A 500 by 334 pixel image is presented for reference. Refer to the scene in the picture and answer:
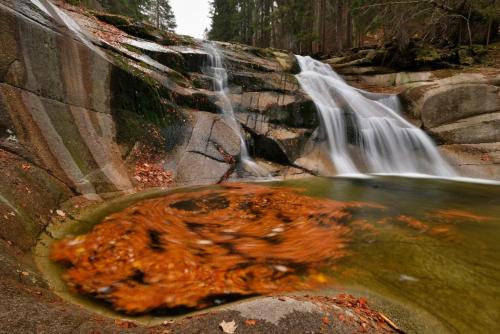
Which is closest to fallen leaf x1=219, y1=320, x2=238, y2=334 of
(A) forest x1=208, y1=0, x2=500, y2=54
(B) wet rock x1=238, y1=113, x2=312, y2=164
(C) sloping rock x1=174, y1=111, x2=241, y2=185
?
(C) sloping rock x1=174, y1=111, x2=241, y2=185

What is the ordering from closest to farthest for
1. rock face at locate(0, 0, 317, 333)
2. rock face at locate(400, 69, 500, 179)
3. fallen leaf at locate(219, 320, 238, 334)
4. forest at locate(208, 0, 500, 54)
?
fallen leaf at locate(219, 320, 238, 334)
rock face at locate(0, 0, 317, 333)
rock face at locate(400, 69, 500, 179)
forest at locate(208, 0, 500, 54)

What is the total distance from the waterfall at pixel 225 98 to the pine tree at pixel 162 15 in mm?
37627

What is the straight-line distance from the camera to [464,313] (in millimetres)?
2654

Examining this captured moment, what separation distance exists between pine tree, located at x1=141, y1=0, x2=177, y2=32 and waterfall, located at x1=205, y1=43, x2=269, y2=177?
37.6 m

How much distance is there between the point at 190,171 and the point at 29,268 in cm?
495

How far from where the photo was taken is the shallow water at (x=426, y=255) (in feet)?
9.10

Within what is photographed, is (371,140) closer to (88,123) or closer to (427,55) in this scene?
(427,55)

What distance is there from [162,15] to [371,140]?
4481 cm

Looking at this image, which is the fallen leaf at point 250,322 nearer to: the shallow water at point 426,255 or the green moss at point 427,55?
the shallow water at point 426,255

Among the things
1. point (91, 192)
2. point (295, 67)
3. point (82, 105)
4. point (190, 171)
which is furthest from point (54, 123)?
point (295, 67)

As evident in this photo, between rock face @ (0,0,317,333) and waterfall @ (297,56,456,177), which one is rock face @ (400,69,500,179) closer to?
waterfall @ (297,56,456,177)

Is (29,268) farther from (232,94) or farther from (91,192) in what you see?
(232,94)

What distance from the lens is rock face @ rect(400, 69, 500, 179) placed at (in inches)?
419

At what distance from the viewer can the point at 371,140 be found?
38.3 ft
